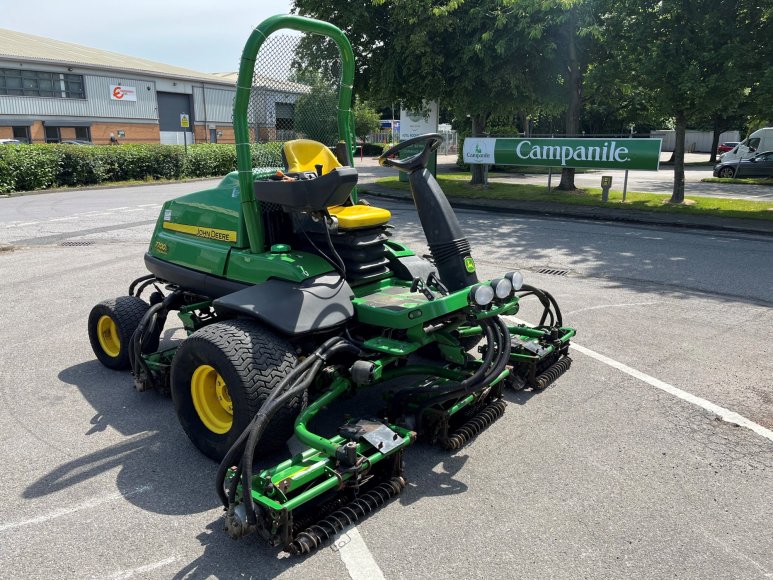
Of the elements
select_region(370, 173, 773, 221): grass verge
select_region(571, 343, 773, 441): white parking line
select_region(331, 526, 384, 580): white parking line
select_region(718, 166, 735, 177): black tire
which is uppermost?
select_region(718, 166, 735, 177): black tire

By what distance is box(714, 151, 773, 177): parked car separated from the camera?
2495 centimetres

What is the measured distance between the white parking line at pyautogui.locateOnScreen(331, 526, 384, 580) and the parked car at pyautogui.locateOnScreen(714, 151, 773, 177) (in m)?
27.0

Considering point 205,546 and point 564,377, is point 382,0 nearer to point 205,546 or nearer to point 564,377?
point 564,377

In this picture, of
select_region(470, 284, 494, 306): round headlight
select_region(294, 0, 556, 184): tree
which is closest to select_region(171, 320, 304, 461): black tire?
select_region(470, 284, 494, 306): round headlight

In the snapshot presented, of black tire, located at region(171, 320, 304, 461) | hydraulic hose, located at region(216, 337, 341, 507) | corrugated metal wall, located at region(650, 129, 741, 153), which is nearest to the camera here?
hydraulic hose, located at region(216, 337, 341, 507)

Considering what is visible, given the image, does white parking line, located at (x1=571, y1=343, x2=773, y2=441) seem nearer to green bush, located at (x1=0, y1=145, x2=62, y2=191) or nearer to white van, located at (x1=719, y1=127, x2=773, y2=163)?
green bush, located at (x1=0, y1=145, x2=62, y2=191)

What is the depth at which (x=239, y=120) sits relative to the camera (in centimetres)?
421

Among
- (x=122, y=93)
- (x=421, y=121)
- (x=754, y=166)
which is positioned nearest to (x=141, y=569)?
(x=421, y=121)

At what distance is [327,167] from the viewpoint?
461 centimetres

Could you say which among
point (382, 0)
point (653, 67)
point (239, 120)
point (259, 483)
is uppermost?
point (382, 0)

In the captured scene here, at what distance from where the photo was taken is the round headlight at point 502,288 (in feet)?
12.4

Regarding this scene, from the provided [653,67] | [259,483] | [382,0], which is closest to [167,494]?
[259,483]

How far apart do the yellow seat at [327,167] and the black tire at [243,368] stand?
99cm

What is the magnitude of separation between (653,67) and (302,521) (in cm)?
1317
